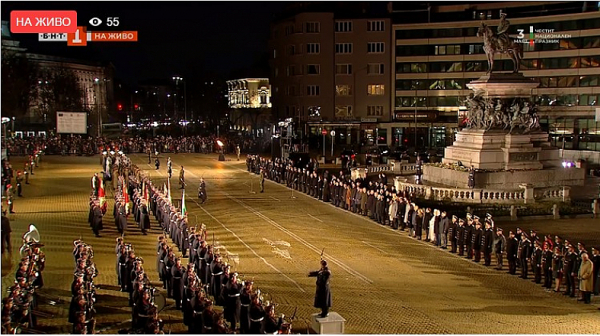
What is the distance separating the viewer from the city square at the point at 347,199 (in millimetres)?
15242

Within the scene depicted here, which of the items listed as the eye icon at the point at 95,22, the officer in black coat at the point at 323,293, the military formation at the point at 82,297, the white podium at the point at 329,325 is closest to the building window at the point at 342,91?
the eye icon at the point at 95,22

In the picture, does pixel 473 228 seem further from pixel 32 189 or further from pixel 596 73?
pixel 596 73

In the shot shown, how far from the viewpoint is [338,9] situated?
79.4 meters

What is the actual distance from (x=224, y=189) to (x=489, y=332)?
26.4 meters

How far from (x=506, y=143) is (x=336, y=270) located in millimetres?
18716

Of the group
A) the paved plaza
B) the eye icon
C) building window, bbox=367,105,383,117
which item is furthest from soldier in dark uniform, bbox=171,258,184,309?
building window, bbox=367,105,383,117

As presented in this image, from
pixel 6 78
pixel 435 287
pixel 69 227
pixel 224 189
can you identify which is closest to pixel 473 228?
pixel 435 287

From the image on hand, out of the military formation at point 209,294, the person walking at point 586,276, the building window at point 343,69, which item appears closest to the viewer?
the military formation at point 209,294

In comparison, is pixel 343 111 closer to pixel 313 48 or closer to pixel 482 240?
pixel 313 48

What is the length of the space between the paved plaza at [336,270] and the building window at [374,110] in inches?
1770

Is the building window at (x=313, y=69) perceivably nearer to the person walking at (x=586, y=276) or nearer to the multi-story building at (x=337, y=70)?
the multi-story building at (x=337, y=70)

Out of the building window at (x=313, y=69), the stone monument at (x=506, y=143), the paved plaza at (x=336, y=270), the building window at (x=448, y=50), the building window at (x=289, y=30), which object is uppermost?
the building window at (x=289, y=30)

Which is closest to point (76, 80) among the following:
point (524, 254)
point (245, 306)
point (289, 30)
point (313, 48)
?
point (289, 30)

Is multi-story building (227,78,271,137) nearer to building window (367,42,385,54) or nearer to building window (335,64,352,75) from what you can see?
building window (335,64,352,75)
